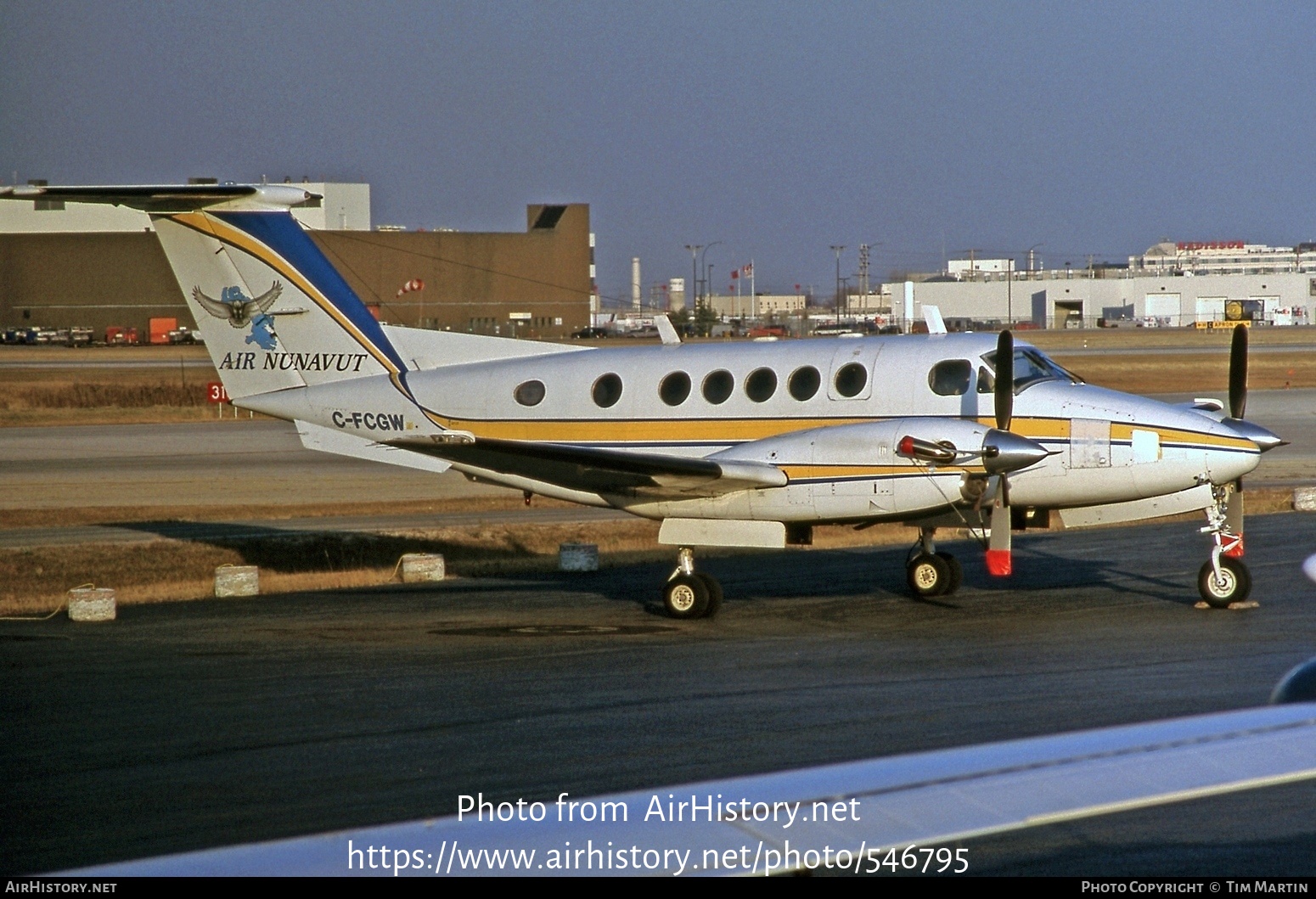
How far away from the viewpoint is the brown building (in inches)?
3863

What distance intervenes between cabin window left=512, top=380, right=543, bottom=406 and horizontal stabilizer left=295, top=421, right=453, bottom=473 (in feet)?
4.30

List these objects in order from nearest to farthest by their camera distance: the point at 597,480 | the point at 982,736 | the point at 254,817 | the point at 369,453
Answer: the point at 254,817 → the point at 982,736 → the point at 597,480 → the point at 369,453

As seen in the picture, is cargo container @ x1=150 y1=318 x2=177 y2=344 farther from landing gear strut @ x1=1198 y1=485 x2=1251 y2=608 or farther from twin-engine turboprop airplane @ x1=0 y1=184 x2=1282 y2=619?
landing gear strut @ x1=1198 y1=485 x2=1251 y2=608

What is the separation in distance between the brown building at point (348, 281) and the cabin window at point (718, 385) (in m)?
78.7

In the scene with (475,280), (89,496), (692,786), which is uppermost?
(475,280)

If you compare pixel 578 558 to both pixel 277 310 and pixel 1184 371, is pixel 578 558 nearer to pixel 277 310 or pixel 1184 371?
pixel 277 310

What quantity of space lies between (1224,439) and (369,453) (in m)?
Result: 10.5

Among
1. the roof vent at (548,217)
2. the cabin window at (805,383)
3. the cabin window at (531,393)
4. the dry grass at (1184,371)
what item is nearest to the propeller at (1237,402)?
the cabin window at (805,383)

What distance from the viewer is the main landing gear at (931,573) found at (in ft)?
53.2

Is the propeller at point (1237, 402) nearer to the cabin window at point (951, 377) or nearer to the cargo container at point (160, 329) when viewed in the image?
the cabin window at point (951, 377)

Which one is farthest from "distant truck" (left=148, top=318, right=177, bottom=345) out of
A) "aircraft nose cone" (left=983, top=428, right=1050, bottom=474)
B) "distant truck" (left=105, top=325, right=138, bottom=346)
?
"aircraft nose cone" (left=983, top=428, right=1050, bottom=474)

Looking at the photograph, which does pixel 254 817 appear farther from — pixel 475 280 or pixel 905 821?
pixel 475 280

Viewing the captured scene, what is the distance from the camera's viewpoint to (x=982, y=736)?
29.6 feet
